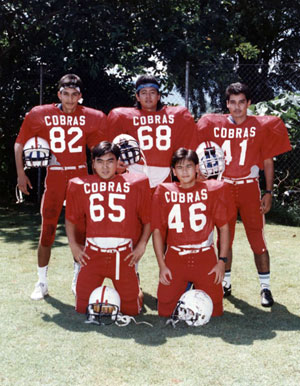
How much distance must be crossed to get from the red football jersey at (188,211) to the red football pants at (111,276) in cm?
39

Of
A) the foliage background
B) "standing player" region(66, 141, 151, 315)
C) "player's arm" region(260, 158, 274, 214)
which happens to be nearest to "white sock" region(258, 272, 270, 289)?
"player's arm" region(260, 158, 274, 214)

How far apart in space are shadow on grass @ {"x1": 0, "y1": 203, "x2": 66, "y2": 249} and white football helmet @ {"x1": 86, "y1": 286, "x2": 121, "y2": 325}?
2.91 meters

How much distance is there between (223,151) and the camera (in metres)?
4.37

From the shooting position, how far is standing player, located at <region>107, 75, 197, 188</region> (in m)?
4.47

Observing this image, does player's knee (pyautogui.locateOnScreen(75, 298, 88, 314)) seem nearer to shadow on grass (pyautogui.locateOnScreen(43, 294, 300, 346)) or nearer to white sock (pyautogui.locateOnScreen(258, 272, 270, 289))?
shadow on grass (pyautogui.locateOnScreen(43, 294, 300, 346))

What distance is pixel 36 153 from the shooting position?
14.2 ft

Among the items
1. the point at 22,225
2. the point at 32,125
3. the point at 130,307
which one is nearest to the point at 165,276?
the point at 130,307

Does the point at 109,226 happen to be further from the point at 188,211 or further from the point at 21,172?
the point at 21,172

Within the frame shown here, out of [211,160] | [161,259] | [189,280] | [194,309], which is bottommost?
[194,309]

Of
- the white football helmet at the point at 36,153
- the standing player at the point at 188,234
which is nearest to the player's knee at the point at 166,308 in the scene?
the standing player at the point at 188,234

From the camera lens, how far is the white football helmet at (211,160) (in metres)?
4.17

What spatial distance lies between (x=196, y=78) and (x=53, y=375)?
23.2 ft

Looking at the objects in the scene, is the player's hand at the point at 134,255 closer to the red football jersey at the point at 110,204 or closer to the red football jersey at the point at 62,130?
the red football jersey at the point at 110,204

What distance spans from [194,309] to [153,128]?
1.65 m
